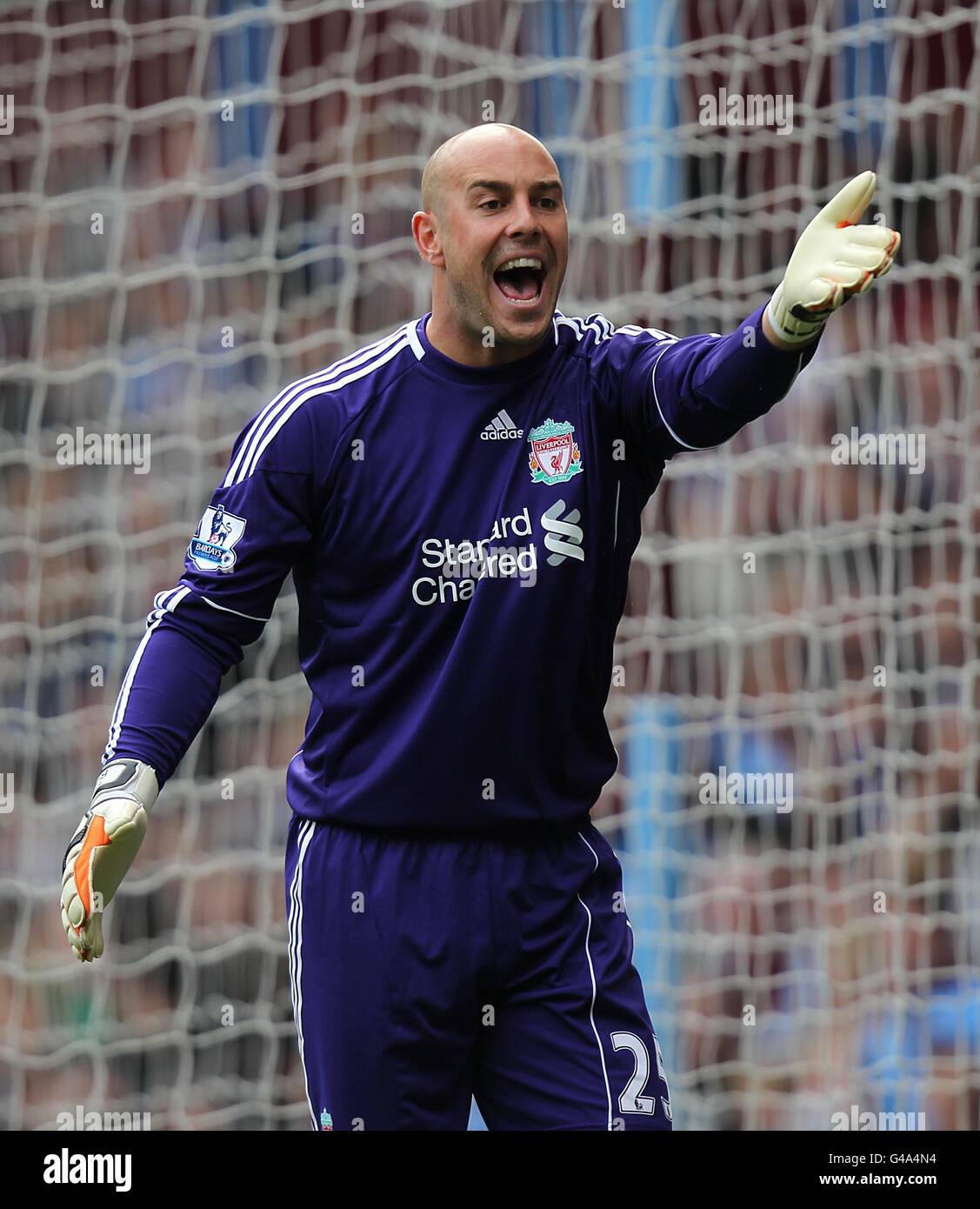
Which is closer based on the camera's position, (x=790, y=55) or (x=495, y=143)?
(x=495, y=143)

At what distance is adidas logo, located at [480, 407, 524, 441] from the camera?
8.71 feet

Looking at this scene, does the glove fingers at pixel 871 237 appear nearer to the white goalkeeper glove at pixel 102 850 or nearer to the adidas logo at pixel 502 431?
the adidas logo at pixel 502 431

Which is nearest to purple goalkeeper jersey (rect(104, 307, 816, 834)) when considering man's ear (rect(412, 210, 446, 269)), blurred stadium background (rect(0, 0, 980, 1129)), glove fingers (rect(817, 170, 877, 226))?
man's ear (rect(412, 210, 446, 269))

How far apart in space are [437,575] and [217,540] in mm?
349

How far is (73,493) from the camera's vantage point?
442 cm

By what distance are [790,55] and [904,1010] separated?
7.83 feet

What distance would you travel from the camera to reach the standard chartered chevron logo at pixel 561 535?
260 cm

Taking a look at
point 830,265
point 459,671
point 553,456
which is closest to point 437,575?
point 459,671

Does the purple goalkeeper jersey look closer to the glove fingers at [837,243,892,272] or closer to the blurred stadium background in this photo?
the glove fingers at [837,243,892,272]

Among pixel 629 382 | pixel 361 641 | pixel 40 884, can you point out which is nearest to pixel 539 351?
pixel 629 382

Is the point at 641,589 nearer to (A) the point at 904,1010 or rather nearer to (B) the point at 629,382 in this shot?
(A) the point at 904,1010

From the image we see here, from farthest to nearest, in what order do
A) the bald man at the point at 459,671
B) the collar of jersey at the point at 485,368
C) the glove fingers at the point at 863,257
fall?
the collar of jersey at the point at 485,368
the bald man at the point at 459,671
the glove fingers at the point at 863,257

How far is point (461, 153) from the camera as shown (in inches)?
108

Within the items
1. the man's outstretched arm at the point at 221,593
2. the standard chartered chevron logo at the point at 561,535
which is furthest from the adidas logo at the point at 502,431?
the man's outstretched arm at the point at 221,593
